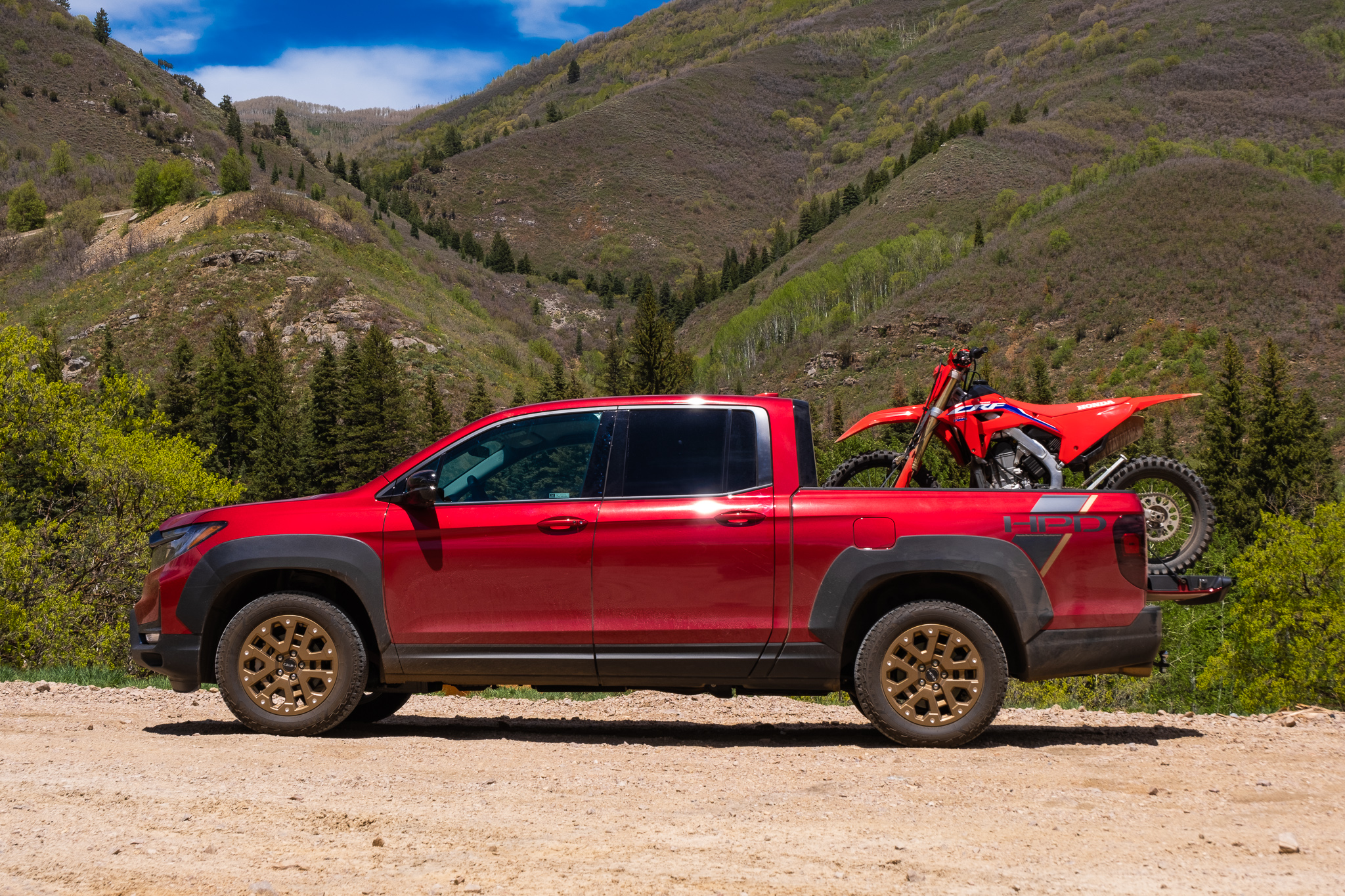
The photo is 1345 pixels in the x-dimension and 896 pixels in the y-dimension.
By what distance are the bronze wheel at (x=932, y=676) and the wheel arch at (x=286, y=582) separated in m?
2.92

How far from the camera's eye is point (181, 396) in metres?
63.3

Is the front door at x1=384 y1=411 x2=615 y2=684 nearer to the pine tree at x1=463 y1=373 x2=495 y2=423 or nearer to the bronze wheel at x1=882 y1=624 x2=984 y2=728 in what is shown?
the bronze wheel at x1=882 y1=624 x2=984 y2=728

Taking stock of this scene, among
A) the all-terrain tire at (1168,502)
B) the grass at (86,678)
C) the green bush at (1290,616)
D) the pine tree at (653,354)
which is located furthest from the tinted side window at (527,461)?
the pine tree at (653,354)

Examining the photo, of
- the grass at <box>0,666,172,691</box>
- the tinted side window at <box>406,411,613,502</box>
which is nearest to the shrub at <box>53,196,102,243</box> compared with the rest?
the grass at <box>0,666,172,691</box>

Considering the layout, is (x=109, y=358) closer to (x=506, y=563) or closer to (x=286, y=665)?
(x=286, y=665)

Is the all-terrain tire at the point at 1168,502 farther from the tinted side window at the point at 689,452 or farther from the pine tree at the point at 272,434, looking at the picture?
the pine tree at the point at 272,434

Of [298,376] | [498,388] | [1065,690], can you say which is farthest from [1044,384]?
[298,376]

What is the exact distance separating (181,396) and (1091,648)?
6714 cm

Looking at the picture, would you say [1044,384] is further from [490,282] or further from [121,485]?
[490,282]

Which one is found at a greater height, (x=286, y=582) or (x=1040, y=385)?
(x=1040, y=385)

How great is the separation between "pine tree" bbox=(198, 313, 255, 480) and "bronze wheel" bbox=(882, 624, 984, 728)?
64834 mm

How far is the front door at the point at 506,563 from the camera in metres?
5.66

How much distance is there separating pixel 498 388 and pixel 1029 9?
16444 centimetres

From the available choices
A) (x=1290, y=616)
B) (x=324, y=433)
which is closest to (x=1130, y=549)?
(x=1290, y=616)
